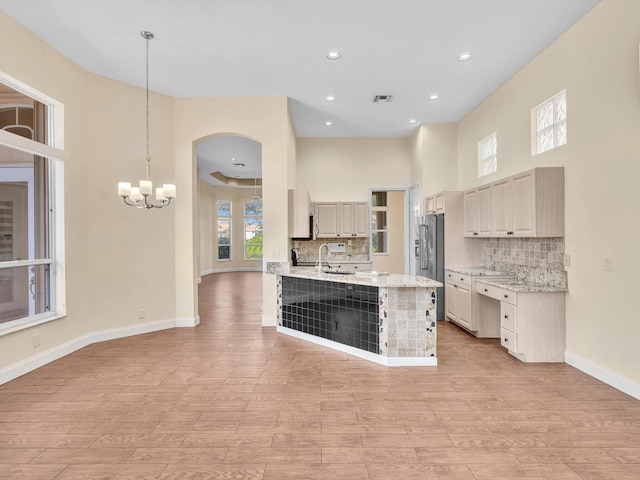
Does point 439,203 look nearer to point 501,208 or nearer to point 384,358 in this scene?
point 501,208

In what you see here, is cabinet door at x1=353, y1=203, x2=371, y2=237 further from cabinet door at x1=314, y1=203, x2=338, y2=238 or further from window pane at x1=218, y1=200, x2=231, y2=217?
window pane at x1=218, y1=200, x2=231, y2=217

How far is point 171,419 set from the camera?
258 centimetres

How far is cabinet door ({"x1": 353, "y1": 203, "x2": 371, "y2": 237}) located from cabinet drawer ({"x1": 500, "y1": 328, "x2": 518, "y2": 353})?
3.78 meters

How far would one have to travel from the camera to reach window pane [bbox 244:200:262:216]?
1373 centimetres

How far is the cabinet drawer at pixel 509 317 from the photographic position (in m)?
3.67

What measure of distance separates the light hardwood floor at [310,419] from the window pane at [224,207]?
9847 millimetres

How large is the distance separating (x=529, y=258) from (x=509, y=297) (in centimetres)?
87

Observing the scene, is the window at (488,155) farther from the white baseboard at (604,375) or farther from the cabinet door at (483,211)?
the white baseboard at (604,375)

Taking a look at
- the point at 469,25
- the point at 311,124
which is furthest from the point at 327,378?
the point at 311,124

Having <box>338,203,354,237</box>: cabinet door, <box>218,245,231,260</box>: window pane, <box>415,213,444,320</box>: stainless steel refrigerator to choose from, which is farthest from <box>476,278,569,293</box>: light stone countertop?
<box>218,245,231,260</box>: window pane

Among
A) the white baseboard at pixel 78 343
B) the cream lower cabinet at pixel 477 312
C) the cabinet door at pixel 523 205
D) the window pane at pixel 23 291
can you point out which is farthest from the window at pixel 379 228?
the window pane at pixel 23 291

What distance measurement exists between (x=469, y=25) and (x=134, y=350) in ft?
17.2

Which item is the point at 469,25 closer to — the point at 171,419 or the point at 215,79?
the point at 215,79

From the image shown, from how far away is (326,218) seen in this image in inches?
288
